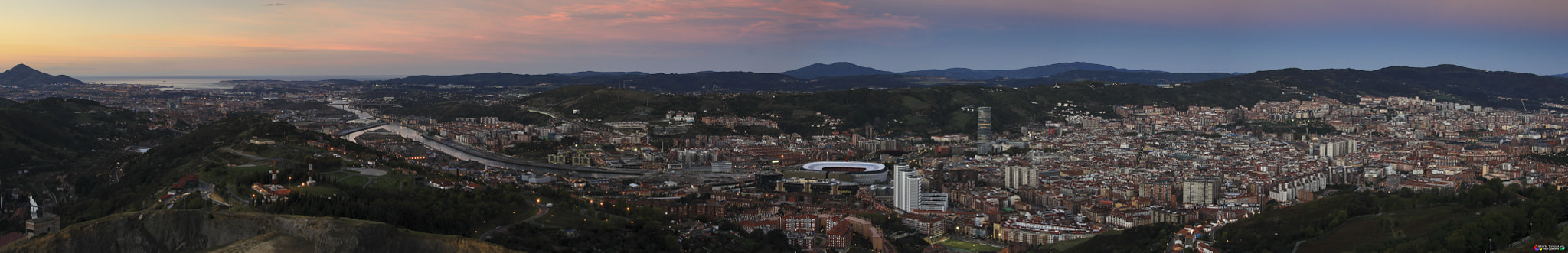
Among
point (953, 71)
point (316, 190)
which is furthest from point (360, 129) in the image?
point (953, 71)

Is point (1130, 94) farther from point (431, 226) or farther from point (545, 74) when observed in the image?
point (545, 74)

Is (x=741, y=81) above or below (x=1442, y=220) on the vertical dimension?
above

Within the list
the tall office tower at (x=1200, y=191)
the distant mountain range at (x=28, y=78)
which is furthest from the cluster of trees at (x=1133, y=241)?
the distant mountain range at (x=28, y=78)

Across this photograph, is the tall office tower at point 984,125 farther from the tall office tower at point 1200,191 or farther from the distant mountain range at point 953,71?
the distant mountain range at point 953,71

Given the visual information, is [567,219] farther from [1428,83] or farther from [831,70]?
[831,70]

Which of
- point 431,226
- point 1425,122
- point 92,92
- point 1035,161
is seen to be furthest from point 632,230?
point 92,92

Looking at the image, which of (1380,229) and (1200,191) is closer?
(1380,229)

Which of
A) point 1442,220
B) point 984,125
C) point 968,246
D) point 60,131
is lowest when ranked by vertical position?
point 968,246
